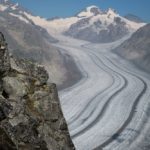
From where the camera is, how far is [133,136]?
28.9 m

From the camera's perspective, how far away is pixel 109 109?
35.9m

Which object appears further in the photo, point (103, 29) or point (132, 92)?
point (103, 29)

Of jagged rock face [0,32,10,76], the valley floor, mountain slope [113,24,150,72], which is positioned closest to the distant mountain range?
the valley floor

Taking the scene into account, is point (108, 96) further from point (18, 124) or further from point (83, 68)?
point (18, 124)

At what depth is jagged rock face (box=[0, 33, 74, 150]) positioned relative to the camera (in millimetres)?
11523

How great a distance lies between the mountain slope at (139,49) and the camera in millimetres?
75812

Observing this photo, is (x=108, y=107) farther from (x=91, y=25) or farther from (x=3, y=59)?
(x=91, y=25)

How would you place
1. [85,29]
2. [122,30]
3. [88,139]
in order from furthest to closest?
[85,29] → [122,30] → [88,139]

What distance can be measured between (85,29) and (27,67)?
141604 millimetres

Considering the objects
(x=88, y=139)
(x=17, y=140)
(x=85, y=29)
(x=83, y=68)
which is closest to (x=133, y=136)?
(x=88, y=139)

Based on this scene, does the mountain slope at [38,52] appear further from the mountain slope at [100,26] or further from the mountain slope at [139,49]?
the mountain slope at [100,26]

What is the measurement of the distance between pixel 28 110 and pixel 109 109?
2311cm

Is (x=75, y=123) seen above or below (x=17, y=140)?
above

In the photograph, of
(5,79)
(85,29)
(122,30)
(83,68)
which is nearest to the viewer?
(5,79)
